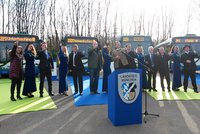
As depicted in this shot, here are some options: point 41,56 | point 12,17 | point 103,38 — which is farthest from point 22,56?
point 103,38

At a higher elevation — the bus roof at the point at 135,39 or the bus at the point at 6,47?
the bus roof at the point at 135,39

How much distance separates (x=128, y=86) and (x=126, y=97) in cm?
23

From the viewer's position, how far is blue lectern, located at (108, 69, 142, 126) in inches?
220

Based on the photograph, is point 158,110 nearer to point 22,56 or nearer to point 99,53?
point 99,53

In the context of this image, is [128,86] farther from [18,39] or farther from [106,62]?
[18,39]

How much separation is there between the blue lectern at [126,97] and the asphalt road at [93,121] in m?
0.18

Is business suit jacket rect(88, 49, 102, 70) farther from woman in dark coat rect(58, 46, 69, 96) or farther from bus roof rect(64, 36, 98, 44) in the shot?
bus roof rect(64, 36, 98, 44)

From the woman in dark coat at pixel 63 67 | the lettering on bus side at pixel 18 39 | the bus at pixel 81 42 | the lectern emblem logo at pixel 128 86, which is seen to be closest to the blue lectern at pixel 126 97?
the lectern emblem logo at pixel 128 86

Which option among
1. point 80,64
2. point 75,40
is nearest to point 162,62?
point 80,64

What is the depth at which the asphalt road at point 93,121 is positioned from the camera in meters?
5.36

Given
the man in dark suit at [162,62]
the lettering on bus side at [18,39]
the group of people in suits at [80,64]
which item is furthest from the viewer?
the lettering on bus side at [18,39]

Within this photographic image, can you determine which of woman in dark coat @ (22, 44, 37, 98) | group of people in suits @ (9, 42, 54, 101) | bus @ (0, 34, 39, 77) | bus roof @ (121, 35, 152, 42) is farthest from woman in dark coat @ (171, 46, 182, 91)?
bus @ (0, 34, 39, 77)

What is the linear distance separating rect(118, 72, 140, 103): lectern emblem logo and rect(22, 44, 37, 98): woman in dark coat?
437 centimetres

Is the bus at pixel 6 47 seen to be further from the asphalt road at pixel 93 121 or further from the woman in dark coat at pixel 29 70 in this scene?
the asphalt road at pixel 93 121
